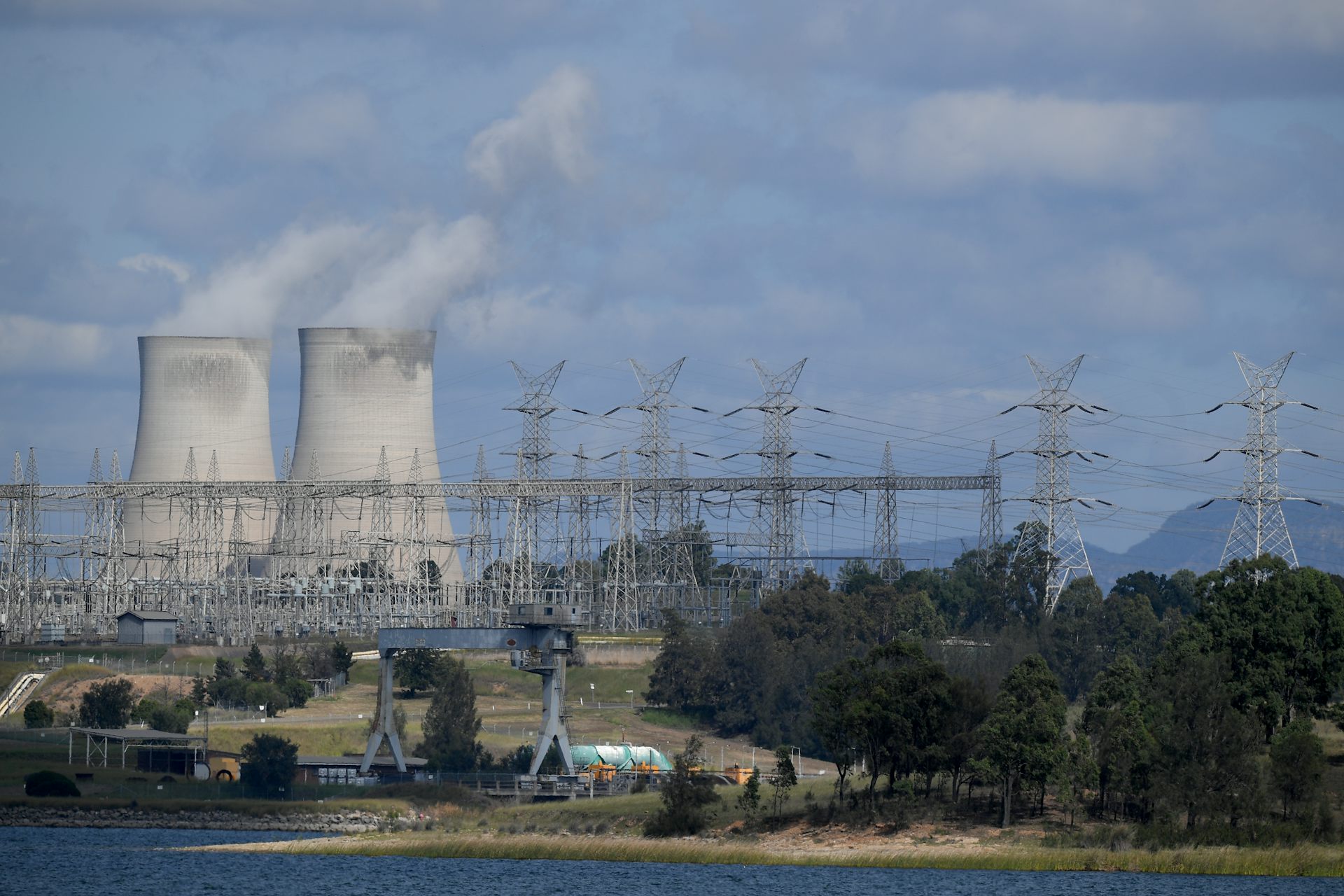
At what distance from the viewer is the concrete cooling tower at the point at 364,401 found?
9381 centimetres

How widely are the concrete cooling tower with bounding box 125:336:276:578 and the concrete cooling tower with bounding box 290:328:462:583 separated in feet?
11.8

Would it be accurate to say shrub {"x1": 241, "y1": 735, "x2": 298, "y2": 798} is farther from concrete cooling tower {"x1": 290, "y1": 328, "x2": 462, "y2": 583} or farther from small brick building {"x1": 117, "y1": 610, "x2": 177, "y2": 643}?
concrete cooling tower {"x1": 290, "y1": 328, "x2": 462, "y2": 583}

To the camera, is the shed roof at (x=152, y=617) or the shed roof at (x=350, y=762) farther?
the shed roof at (x=152, y=617)

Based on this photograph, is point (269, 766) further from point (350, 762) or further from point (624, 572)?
point (624, 572)

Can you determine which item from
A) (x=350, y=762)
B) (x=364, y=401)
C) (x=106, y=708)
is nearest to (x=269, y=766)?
(x=350, y=762)

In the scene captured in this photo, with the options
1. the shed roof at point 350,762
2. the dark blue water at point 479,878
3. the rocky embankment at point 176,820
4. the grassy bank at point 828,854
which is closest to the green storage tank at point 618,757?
the shed roof at point 350,762

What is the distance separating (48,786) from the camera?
53094 millimetres

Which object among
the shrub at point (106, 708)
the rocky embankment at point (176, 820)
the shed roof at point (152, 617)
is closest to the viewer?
the rocky embankment at point (176, 820)

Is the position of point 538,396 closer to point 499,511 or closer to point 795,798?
point 499,511

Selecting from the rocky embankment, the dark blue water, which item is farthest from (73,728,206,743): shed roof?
the dark blue water

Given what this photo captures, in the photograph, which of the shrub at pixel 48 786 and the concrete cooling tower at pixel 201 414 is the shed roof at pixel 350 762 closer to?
the shrub at pixel 48 786

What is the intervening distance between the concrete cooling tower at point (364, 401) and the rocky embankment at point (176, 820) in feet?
142

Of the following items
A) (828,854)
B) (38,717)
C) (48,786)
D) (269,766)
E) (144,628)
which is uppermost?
(144,628)

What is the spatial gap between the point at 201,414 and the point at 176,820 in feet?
157
